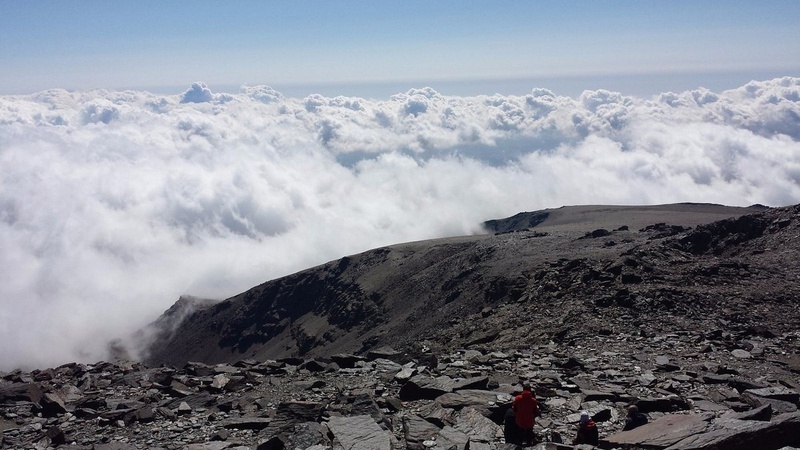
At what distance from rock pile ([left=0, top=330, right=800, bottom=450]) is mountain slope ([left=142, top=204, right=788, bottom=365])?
13.6 feet

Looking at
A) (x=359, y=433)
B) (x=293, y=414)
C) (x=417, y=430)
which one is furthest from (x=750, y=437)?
(x=293, y=414)

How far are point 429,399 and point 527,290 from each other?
2214cm

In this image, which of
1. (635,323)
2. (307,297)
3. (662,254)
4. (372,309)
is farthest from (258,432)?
(307,297)

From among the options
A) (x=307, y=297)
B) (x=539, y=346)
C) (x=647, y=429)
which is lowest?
(x=307, y=297)

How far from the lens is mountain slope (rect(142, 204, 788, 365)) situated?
87.1 ft

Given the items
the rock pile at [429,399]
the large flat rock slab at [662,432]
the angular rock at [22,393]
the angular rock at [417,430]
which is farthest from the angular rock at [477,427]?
the angular rock at [22,393]

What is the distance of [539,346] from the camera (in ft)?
75.5

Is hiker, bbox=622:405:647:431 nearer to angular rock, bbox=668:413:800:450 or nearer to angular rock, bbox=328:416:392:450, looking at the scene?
angular rock, bbox=668:413:800:450

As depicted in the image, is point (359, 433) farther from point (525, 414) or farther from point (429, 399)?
point (525, 414)

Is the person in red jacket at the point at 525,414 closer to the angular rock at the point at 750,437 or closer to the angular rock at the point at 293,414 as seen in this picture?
the angular rock at the point at 750,437

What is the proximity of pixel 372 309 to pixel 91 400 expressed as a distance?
56.5m

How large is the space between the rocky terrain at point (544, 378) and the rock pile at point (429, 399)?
0.19ft

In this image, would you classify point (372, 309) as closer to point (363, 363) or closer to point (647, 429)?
point (363, 363)

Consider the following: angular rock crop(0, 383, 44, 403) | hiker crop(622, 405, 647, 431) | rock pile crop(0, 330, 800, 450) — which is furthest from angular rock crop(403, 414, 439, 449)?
angular rock crop(0, 383, 44, 403)
